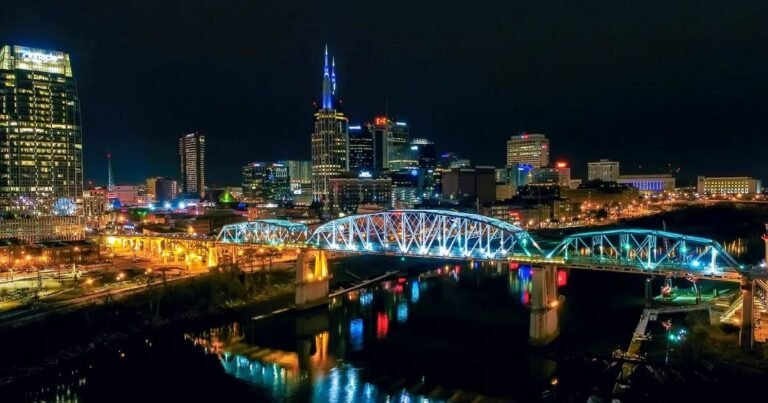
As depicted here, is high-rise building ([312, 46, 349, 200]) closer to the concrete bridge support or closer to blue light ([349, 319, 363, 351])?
the concrete bridge support

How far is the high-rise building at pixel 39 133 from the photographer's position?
304 feet

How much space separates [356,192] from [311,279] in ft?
338

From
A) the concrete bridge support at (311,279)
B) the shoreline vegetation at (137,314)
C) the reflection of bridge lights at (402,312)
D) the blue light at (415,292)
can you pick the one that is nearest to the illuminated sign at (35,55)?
the shoreline vegetation at (137,314)

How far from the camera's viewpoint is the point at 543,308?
3853cm

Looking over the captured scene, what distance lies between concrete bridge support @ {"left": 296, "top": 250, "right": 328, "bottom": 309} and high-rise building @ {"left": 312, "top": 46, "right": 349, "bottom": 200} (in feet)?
386

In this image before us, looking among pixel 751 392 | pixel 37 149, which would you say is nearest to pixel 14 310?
pixel 751 392

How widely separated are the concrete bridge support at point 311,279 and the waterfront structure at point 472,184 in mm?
125028

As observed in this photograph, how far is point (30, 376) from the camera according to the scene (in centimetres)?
3444

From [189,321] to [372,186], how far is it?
112m

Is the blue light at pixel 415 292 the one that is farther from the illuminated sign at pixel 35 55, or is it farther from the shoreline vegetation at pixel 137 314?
the illuminated sign at pixel 35 55

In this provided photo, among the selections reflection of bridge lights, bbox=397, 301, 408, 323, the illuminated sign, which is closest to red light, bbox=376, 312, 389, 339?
reflection of bridge lights, bbox=397, 301, 408, 323

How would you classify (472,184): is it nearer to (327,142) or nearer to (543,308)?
(327,142)

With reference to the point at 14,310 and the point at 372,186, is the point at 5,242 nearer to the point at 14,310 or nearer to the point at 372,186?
the point at 14,310

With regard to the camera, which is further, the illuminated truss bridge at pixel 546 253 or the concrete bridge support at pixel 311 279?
the concrete bridge support at pixel 311 279
